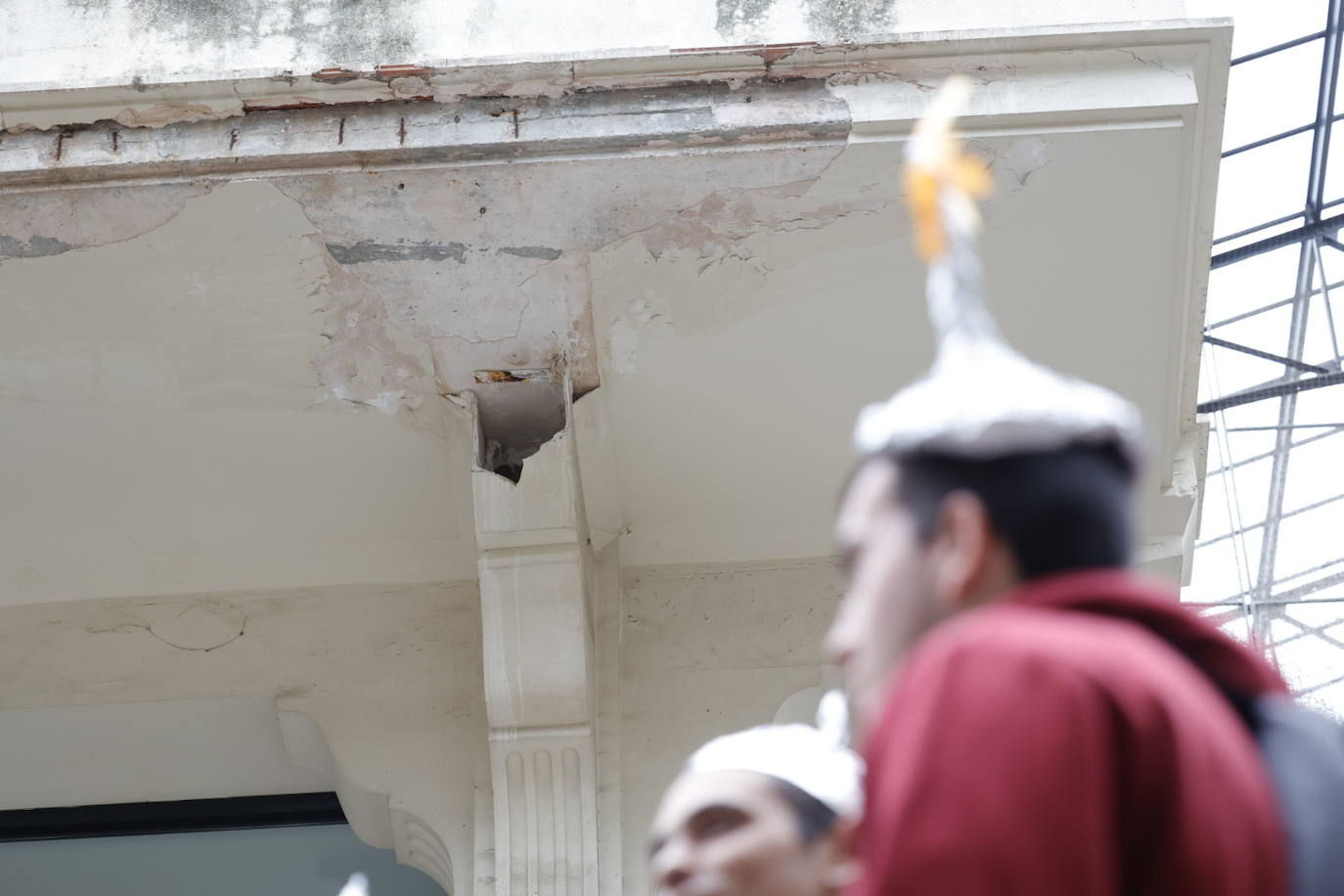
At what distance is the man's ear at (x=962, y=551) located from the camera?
1317 millimetres

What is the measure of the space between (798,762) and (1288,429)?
10.4 metres

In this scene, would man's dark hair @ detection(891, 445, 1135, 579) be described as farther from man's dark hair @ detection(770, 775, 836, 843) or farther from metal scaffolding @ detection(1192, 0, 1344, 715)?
metal scaffolding @ detection(1192, 0, 1344, 715)

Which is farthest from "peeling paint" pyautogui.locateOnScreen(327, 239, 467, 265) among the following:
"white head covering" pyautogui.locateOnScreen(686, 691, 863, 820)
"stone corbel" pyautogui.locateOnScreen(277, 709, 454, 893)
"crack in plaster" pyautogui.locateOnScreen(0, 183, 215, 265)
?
"white head covering" pyautogui.locateOnScreen(686, 691, 863, 820)

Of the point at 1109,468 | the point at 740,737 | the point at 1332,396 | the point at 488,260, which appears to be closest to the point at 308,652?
the point at 488,260

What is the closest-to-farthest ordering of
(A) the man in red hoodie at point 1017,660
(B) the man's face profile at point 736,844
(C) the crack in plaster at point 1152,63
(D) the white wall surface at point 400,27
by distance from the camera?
(A) the man in red hoodie at point 1017,660 → (B) the man's face profile at point 736,844 → (C) the crack in plaster at point 1152,63 → (D) the white wall surface at point 400,27

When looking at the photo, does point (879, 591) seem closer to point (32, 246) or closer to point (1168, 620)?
point (1168, 620)

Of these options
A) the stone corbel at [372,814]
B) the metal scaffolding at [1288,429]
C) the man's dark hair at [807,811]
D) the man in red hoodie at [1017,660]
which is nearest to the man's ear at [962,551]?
the man in red hoodie at [1017,660]

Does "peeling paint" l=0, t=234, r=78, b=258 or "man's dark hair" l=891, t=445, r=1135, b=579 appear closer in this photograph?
"man's dark hair" l=891, t=445, r=1135, b=579

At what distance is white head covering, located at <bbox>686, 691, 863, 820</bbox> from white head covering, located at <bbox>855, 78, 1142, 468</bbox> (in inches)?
24.2

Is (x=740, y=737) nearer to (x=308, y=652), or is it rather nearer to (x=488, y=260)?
(x=488, y=260)

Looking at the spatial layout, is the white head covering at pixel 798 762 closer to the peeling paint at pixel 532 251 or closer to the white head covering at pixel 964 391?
the white head covering at pixel 964 391

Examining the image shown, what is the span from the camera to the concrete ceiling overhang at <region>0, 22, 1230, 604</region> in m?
3.90

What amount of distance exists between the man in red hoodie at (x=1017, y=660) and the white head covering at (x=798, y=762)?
1.75 ft

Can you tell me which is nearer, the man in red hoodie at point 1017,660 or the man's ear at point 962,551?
the man in red hoodie at point 1017,660
